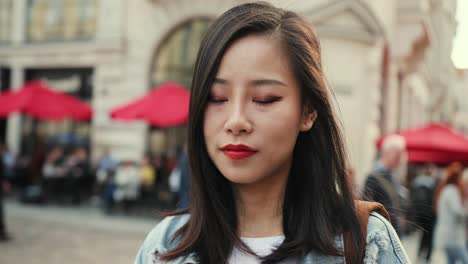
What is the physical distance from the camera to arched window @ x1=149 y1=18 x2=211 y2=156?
1499 cm

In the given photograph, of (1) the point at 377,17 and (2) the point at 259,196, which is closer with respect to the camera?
(2) the point at 259,196

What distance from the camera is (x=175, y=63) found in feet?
49.6

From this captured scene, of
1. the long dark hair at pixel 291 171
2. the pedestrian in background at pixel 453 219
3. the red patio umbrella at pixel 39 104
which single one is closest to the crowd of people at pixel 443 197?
the pedestrian in background at pixel 453 219

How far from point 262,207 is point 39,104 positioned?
12.4m

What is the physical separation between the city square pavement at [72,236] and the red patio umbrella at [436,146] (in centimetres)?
166

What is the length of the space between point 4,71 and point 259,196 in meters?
17.9

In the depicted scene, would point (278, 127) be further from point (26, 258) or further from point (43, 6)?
point (43, 6)

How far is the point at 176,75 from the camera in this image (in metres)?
15.0

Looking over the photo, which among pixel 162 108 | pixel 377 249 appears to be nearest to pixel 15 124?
pixel 162 108

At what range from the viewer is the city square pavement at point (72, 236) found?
7.90 m

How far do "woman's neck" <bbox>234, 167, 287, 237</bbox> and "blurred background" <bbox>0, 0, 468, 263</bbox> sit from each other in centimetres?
729

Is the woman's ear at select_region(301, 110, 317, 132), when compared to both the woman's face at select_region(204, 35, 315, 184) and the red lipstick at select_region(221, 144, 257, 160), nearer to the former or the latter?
the woman's face at select_region(204, 35, 315, 184)

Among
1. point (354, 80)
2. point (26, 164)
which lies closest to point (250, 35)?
point (354, 80)

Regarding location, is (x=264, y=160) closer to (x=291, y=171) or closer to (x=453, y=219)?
(x=291, y=171)
